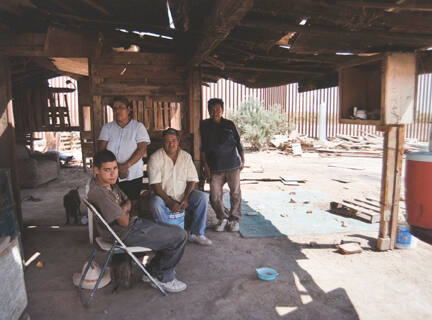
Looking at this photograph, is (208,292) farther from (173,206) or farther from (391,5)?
(391,5)

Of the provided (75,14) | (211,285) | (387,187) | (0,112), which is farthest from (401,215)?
(0,112)

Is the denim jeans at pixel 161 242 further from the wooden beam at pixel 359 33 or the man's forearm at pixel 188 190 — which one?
the wooden beam at pixel 359 33

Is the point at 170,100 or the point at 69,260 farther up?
the point at 170,100

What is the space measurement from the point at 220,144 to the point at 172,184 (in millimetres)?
1115

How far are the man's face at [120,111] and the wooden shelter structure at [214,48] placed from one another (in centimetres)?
103

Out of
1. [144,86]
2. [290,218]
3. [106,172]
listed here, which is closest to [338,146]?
[290,218]

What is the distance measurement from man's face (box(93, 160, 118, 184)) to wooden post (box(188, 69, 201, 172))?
247 centimetres

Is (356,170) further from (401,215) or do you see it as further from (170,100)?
(170,100)

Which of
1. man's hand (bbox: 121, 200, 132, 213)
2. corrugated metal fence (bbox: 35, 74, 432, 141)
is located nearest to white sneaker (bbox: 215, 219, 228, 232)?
man's hand (bbox: 121, 200, 132, 213)

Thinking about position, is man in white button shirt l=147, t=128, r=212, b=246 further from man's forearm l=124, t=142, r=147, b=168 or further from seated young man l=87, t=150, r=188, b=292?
seated young man l=87, t=150, r=188, b=292

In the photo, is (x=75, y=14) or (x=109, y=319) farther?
(x=75, y=14)

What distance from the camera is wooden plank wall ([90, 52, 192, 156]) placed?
5.26 metres

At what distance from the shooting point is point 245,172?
10.5 meters

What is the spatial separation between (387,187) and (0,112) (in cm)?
536
